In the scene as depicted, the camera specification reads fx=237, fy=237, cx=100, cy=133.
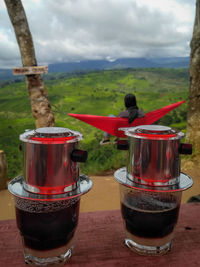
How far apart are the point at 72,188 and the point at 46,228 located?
185 millimetres

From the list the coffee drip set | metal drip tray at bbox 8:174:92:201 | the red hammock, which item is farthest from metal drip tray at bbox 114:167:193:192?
the red hammock

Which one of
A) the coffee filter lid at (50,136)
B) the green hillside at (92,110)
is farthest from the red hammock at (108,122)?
the coffee filter lid at (50,136)

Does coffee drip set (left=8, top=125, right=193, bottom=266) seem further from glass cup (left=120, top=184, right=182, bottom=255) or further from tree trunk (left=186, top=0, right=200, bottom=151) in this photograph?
tree trunk (left=186, top=0, right=200, bottom=151)

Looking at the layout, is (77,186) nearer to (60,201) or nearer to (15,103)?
(60,201)

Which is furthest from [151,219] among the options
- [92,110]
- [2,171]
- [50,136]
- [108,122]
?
[92,110]

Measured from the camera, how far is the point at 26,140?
87 centimetres

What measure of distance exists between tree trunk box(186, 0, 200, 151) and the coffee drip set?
4202 millimetres

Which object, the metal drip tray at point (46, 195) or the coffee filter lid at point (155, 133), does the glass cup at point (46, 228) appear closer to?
the metal drip tray at point (46, 195)

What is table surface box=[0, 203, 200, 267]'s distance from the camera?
98cm

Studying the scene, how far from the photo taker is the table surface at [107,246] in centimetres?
Answer: 98

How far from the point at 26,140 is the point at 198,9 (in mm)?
5147

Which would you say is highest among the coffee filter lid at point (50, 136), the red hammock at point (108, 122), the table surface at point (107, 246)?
the coffee filter lid at point (50, 136)

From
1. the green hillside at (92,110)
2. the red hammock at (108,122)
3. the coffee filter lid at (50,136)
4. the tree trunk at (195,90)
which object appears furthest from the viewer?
the green hillside at (92,110)

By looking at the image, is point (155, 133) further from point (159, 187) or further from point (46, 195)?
point (46, 195)
